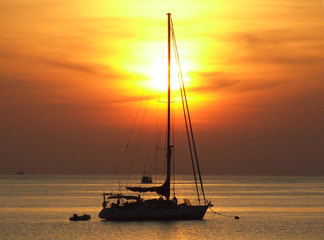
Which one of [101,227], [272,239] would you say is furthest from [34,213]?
[272,239]

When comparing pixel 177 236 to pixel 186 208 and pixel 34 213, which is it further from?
pixel 34 213

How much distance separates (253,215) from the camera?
104 meters

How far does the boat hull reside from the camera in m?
79.1

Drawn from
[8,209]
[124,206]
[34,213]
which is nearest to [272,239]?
[124,206]

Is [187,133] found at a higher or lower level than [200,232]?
higher

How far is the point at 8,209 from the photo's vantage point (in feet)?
381

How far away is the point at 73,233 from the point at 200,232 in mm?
15385

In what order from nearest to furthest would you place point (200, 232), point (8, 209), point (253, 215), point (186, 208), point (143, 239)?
point (143, 239) → point (200, 232) → point (186, 208) → point (253, 215) → point (8, 209)

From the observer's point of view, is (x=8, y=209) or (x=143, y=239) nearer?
(x=143, y=239)

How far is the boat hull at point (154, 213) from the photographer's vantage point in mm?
79062

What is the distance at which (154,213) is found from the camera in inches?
3115

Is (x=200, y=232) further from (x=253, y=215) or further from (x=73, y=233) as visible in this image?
(x=253, y=215)

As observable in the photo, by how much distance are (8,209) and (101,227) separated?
42.2m

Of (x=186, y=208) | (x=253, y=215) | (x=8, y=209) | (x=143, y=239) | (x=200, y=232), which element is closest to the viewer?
(x=143, y=239)
